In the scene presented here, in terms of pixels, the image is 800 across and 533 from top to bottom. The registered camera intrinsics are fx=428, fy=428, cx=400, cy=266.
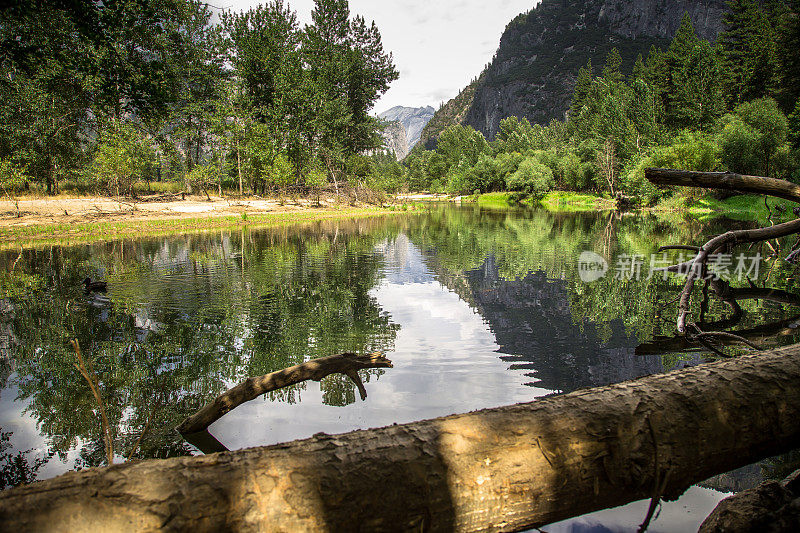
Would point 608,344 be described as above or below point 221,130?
below

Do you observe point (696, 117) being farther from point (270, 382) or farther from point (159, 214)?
point (270, 382)

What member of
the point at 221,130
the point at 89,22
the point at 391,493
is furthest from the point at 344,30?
→ the point at 391,493

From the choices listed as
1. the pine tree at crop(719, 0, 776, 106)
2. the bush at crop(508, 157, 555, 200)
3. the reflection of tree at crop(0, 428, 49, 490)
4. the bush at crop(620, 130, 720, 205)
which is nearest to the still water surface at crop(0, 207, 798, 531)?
the reflection of tree at crop(0, 428, 49, 490)

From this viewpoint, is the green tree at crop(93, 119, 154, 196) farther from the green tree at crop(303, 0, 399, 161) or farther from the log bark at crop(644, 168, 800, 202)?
the log bark at crop(644, 168, 800, 202)

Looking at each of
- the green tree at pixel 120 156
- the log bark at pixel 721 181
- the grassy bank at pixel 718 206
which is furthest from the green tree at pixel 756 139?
the green tree at pixel 120 156

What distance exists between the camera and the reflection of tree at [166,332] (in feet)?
15.9

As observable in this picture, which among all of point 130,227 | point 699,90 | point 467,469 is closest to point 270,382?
point 467,469

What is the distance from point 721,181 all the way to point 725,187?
3.2 inches

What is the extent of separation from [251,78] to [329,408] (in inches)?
1850

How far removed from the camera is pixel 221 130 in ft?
131

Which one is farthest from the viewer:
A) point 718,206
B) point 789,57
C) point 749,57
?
point 749,57

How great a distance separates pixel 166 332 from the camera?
26.1ft

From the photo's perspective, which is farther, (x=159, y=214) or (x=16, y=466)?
(x=159, y=214)

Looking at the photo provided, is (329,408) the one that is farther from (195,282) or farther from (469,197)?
(469,197)
